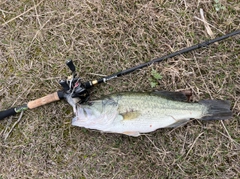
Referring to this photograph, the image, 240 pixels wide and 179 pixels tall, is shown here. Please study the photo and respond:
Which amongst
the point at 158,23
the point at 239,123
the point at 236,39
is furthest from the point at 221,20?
the point at 239,123

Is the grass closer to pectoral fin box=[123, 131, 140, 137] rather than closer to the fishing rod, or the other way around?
the fishing rod

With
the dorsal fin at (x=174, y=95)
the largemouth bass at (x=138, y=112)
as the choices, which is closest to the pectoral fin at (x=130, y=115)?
the largemouth bass at (x=138, y=112)

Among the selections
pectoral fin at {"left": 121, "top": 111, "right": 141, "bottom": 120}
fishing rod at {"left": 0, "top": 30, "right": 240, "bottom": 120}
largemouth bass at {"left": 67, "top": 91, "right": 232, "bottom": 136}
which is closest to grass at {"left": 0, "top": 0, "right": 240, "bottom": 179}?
fishing rod at {"left": 0, "top": 30, "right": 240, "bottom": 120}

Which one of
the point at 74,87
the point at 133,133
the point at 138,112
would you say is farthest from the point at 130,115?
the point at 74,87

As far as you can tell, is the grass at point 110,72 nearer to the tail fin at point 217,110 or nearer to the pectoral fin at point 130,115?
the tail fin at point 217,110

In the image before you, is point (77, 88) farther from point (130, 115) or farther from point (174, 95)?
point (174, 95)

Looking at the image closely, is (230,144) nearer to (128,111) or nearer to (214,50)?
(214,50)
